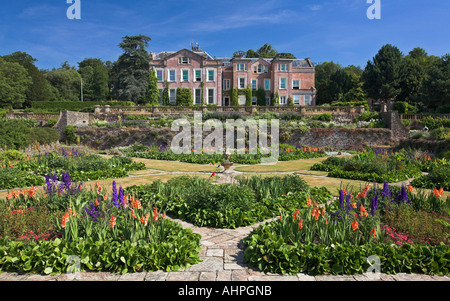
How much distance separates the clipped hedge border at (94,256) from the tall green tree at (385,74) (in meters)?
47.0

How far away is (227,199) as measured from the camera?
22.1ft

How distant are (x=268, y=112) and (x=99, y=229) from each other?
26.9 metres

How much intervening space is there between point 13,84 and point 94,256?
189ft

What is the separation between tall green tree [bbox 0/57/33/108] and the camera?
48.0 meters

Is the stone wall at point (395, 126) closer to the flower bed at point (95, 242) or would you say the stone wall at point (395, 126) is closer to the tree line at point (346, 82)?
the tree line at point (346, 82)

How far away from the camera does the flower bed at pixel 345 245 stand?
425cm

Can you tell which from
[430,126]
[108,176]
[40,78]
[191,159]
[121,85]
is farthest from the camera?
[40,78]

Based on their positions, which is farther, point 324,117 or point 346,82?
point 346,82

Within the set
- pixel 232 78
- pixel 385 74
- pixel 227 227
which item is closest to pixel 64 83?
pixel 232 78

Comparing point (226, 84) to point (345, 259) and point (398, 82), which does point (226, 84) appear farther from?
point (345, 259)

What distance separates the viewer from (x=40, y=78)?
56938 millimetres

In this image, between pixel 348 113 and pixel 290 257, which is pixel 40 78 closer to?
pixel 348 113

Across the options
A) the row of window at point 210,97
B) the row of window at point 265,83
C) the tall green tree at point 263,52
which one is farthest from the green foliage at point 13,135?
the tall green tree at point 263,52
